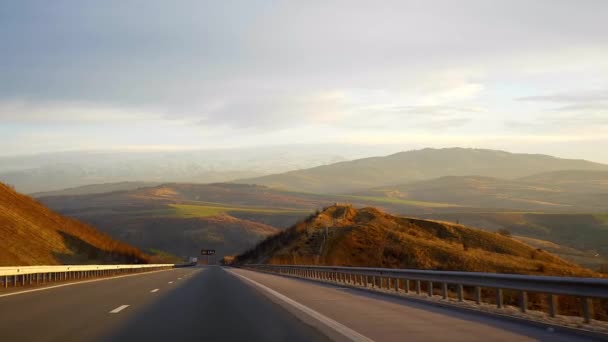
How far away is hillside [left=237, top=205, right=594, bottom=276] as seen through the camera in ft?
190

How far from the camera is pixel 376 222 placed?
7406 cm

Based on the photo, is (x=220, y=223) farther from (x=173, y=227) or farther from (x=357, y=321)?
(x=357, y=321)

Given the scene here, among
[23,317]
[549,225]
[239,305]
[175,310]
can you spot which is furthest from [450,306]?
[549,225]

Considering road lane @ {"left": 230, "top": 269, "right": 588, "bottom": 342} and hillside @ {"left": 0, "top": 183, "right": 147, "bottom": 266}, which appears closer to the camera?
road lane @ {"left": 230, "top": 269, "right": 588, "bottom": 342}

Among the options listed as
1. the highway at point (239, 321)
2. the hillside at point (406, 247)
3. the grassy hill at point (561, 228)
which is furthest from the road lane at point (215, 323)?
the grassy hill at point (561, 228)

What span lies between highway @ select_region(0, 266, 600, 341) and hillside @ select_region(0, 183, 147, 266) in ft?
117

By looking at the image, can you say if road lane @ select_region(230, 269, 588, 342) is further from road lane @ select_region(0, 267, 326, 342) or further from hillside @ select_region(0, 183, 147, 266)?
hillside @ select_region(0, 183, 147, 266)

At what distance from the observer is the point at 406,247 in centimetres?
6362

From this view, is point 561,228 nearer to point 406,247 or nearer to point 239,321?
point 406,247

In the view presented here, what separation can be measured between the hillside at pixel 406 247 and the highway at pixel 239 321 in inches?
1410

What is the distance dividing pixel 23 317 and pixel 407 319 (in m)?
7.73

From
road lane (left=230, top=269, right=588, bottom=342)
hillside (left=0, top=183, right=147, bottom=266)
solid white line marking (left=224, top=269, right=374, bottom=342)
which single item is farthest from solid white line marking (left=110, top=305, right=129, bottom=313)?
hillside (left=0, top=183, right=147, bottom=266)

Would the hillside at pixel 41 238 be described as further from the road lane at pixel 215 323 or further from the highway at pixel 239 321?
the road lane at pixel 215 323

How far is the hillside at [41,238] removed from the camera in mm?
59531
